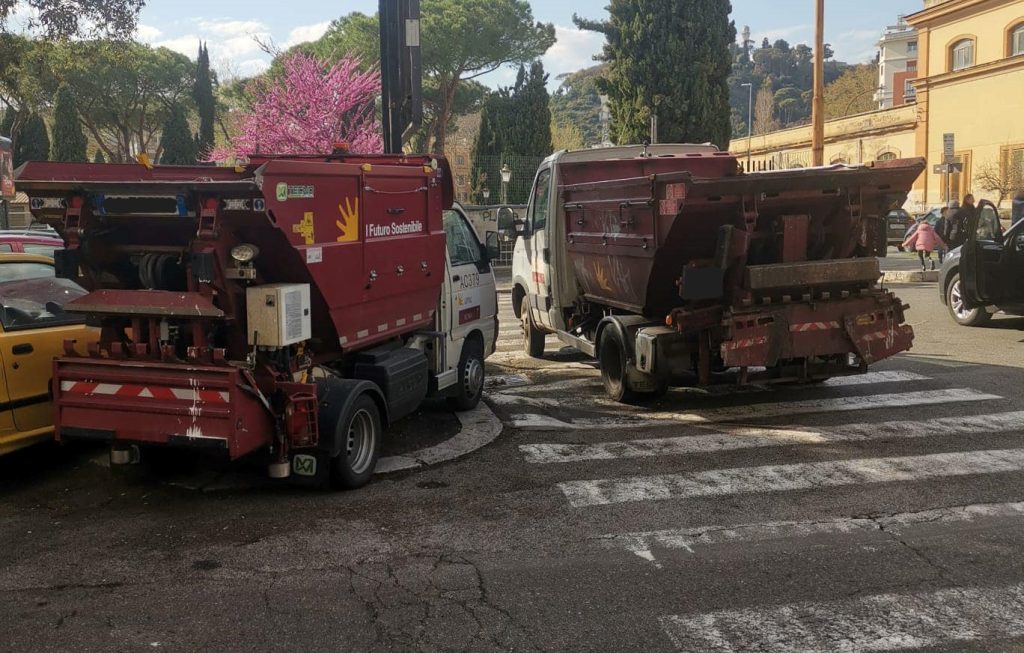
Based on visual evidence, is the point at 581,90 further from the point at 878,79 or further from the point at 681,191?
the point at 681,191

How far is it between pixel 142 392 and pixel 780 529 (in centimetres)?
396

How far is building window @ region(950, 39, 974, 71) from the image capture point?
1734 inches

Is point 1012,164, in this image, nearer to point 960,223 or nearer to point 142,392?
point 960,223

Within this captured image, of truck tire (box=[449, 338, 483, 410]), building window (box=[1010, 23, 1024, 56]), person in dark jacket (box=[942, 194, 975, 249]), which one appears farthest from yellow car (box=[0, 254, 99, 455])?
building window (box=[1010, 23, 1024, 56])

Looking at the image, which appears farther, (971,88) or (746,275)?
(971,88)

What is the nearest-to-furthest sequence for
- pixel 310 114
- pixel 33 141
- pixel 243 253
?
1. pixel 243 253
2. pixel 310 114
3. pixel 33 141

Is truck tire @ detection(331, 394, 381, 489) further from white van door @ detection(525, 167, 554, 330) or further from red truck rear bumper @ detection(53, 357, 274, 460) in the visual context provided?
white van door @ detection(525, 167, 554, 330)

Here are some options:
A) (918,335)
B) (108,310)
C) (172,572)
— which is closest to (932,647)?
(172,572)

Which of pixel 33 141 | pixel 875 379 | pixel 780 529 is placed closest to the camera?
pixel 780 529

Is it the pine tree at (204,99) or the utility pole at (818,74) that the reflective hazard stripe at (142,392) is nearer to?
the utility pole at (818,74)

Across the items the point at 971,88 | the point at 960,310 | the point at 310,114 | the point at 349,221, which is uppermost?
the point at 971,88

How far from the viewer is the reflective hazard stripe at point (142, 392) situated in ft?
17.8

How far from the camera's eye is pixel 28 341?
6281 millimetres

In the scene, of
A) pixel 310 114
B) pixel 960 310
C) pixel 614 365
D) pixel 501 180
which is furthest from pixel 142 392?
pixel 501 180
